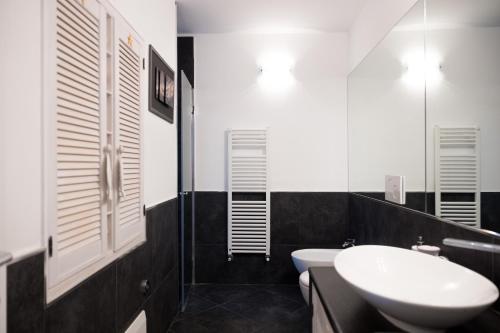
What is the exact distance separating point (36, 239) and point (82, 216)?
0.22 m

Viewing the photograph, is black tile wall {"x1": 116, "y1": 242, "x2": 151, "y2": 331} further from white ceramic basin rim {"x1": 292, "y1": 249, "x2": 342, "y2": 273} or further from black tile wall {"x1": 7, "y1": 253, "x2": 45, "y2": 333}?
white ceramic basin rim {"x1": 292, "y1": 249, "x2": 342, "y2": 273}

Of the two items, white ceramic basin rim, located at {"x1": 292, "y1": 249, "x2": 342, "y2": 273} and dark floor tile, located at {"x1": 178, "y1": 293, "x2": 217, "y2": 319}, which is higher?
white ceramic basin rim, located at {"x1": 292, "y1": 249, "x2": 342, "y2": 273}

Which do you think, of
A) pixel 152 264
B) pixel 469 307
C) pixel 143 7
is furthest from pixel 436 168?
pixel 143 7

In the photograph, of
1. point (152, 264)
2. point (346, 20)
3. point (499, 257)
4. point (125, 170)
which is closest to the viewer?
point (499, 257)

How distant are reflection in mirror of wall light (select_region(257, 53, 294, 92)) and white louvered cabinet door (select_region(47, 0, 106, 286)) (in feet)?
6.68

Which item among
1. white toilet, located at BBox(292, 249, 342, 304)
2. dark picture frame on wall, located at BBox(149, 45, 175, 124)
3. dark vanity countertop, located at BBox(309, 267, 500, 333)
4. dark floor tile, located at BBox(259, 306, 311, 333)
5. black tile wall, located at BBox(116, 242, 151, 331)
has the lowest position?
dark floor tile, located at BBox(259, 306, 311, 333)

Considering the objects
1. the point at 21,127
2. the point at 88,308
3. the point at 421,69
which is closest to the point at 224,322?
the point at 88,308

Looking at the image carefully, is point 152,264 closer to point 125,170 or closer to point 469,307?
point 125,170

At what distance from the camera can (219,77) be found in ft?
9.89

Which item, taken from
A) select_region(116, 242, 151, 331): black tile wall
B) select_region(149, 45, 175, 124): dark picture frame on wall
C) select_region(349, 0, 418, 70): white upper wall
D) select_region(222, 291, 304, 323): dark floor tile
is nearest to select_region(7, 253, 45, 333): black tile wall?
select_region(116, 242, 151, 331): black tile wall

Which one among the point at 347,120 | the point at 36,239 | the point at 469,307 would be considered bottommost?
the point at 469,307

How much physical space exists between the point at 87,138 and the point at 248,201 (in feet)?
6.67

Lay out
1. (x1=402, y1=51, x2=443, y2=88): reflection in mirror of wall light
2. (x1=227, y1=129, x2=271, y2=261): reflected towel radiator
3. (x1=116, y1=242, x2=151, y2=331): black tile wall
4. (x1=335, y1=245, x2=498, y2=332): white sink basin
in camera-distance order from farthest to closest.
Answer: (x1=227, y1=129, x2=271, y2=261): reflected towel radiator < (x1=402, y1=51, x2=443, y2=88): reflection in mirror of wall light < (x1=116, y1=242, x2=151, y2=331): black tile wall < (x1=335, y1=245, x2=498, y2=332): white sink basin

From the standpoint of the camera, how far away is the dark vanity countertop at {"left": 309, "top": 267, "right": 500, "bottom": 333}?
2.78 feet
